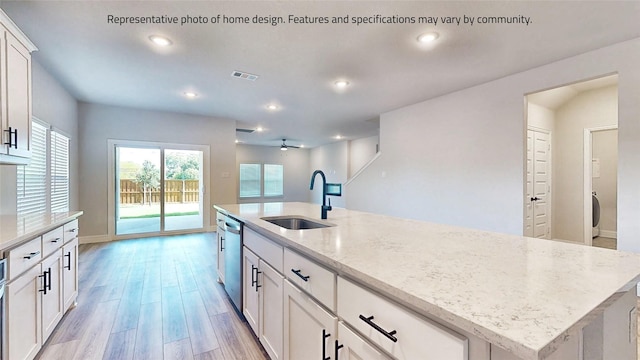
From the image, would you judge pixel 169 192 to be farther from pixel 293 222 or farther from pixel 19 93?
pixel 293 222

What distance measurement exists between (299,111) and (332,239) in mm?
4490

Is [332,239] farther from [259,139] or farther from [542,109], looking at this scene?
[259,139]

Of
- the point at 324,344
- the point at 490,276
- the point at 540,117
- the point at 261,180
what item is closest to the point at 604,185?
the point at 540,117

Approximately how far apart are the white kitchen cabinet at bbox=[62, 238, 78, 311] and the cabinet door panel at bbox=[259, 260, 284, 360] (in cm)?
168

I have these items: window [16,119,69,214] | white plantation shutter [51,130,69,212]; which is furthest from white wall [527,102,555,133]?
white plantation shutter [51,130,69,212]

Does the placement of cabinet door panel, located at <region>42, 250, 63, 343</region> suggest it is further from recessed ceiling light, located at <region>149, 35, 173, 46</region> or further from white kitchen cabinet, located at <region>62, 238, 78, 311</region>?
recessed ceiling light, located at <region>149, 35, 173, 46</region>

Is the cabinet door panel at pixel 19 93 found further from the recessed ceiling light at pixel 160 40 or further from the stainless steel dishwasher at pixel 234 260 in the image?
the stainless steel dishwasher at pixel 234 260

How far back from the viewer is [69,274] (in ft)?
7.68

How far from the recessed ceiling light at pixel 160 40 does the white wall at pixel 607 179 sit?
24.6 feet

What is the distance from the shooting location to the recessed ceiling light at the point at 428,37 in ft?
8.56

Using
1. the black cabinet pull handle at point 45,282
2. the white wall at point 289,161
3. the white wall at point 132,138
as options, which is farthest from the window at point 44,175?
the white wall at point 289,161

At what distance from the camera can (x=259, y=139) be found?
30.0ft

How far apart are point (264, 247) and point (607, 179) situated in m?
7.34

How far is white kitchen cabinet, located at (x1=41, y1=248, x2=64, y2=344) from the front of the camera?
1.83m
